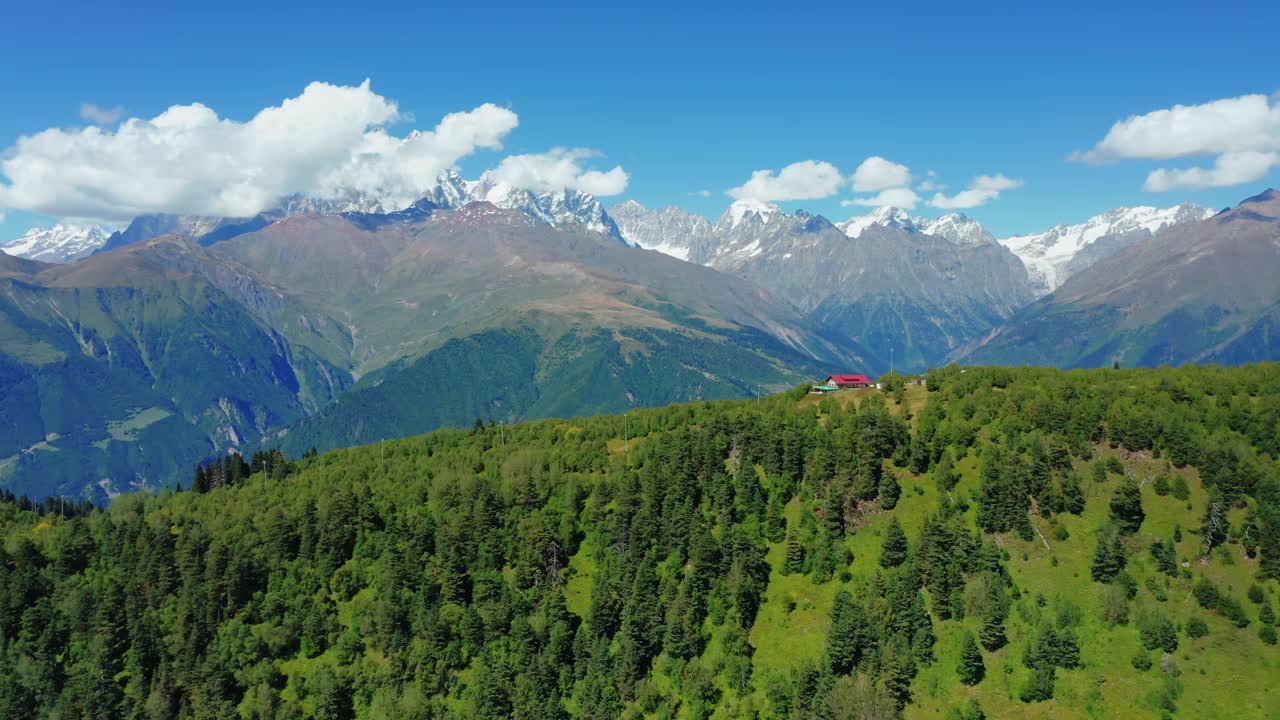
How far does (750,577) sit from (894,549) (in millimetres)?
23811

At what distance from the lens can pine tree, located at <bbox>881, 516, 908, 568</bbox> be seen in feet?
455

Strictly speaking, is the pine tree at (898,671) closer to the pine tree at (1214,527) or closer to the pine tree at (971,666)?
the pine tree at (971,666)

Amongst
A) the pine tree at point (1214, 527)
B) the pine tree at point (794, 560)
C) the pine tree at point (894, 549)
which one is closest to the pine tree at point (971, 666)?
the pine tree at point (894, 549)

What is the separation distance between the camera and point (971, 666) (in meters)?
119

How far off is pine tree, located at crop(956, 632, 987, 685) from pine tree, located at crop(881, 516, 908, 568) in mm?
19741

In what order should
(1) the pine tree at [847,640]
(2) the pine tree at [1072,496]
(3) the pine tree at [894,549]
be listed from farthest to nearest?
(2) the pine tree at [1072,496]
(3) the pine tree at [894,549]
(1) the pine tree at [847,640]

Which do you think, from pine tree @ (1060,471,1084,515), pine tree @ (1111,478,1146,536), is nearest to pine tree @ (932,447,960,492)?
pine tree @ (1060,471,1084,515)

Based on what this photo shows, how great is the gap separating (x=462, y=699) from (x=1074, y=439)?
365 feet

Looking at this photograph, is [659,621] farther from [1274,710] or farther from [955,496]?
[1274,710]

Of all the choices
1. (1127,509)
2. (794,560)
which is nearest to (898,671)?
(794,560)

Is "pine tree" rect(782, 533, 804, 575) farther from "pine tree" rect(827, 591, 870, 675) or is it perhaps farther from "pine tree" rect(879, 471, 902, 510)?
"pine tree" rect(827, 591, 870, 675)

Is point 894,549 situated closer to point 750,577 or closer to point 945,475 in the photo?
point 945,475

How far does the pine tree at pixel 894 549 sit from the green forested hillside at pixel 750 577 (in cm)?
50

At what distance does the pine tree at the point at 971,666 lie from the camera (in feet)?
392
